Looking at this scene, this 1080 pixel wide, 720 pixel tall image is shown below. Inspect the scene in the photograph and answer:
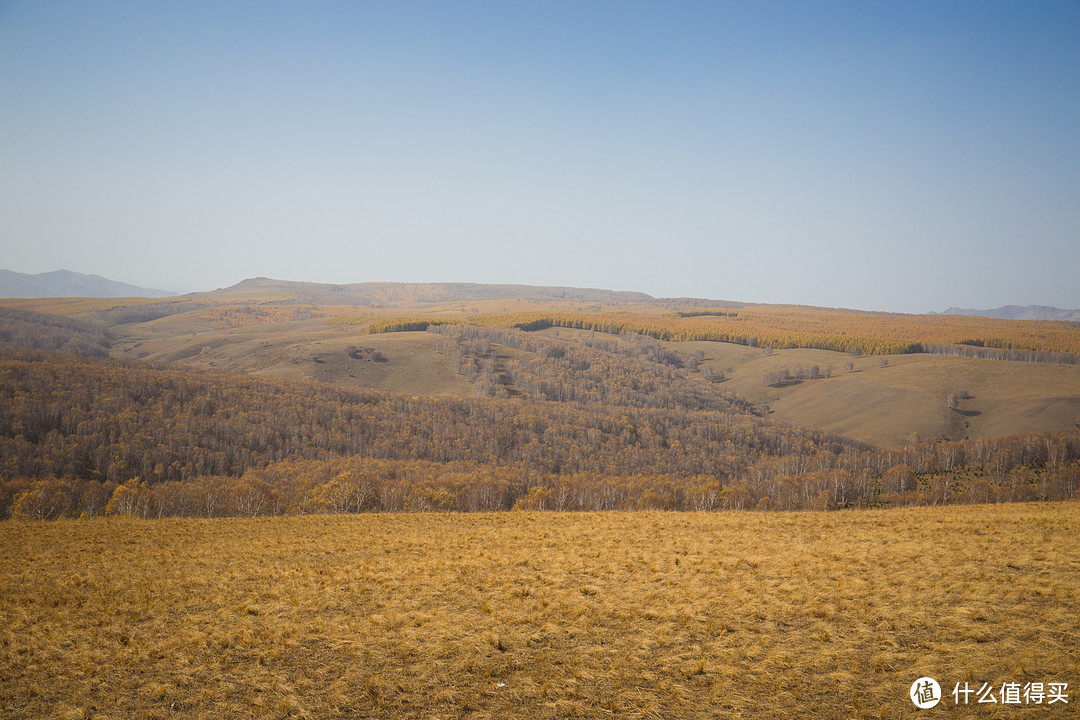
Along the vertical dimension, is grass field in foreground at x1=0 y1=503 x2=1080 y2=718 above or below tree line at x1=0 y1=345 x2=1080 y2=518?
above

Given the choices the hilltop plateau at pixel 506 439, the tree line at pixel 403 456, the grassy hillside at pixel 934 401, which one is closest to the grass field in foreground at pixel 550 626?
the tree line at pixel 403 456

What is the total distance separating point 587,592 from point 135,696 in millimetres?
13007

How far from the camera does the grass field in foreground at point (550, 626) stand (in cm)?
1199

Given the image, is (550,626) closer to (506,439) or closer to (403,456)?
(403,456)

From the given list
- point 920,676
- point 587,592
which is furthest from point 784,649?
point 587,592

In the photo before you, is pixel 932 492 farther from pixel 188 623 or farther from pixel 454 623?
pixel 188 623

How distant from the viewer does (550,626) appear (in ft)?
50.9

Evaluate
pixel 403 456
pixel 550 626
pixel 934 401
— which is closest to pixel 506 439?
pixel 403 456

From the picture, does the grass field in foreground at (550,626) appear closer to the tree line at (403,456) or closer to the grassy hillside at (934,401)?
the tree line at (403,456)

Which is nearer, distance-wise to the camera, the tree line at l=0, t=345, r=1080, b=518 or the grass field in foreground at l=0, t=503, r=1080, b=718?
the grass field in foreground at l=0, t=503, r=1080, b=718

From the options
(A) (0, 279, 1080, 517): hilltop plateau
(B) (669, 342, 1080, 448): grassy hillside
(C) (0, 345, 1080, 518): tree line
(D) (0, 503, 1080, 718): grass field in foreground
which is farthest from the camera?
(B) (669, 342, 1080, 448): grassy hillside

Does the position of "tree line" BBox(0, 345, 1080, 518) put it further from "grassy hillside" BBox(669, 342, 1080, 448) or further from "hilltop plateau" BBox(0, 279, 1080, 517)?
"grassy hillside" BBox(669, 342, 1080, 448)

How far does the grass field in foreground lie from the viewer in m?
12.0

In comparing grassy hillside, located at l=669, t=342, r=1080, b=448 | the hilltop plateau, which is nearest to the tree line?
the hilltop plateau
